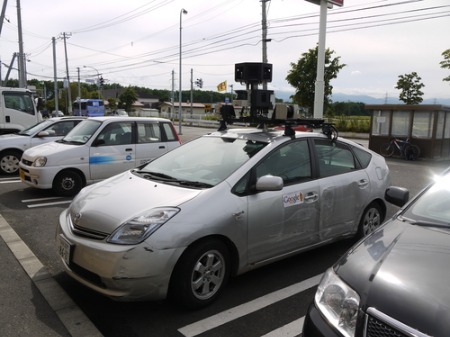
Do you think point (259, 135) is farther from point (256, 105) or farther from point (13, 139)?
point (13, 139)

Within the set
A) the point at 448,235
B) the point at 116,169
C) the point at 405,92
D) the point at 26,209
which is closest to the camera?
the point at 448,235

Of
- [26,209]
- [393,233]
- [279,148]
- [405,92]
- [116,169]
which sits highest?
[405,92]

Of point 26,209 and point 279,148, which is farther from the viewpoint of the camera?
point 26,209

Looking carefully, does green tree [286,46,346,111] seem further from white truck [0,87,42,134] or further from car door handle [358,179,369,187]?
car door handle [358,179,369,187]

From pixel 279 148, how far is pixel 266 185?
2.32ft

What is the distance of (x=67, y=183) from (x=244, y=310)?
17.4 ft

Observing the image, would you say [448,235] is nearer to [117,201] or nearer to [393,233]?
[393,233]

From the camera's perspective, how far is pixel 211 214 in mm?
3256

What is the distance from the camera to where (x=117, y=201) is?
3393 mm

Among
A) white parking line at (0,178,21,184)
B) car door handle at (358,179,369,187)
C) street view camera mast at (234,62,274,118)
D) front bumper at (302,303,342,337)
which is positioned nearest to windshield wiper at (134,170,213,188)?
street view camera mast at (234,62,274,118)

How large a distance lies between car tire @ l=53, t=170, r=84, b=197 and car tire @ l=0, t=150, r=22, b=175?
3.02 meters

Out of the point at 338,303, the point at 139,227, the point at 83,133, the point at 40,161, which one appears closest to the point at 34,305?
the point at 139,227

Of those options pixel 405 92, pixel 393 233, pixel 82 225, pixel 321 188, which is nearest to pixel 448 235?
pixel 393 233

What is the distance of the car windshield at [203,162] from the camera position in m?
3.74
